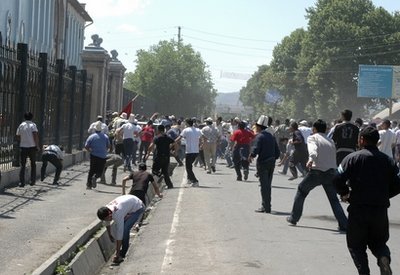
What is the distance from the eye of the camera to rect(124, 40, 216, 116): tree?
3241 inches

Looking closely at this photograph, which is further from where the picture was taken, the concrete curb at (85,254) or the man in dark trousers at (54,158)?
the man in dark trousers at (54,158)

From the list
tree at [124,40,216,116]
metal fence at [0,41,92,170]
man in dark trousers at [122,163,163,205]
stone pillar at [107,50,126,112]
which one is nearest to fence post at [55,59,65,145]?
metal fence at [0,41,92,170]

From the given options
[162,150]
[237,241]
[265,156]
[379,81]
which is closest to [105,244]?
[237,241]

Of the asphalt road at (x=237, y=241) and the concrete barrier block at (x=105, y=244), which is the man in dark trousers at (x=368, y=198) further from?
the concrete barrier block at (x=105, y=244)

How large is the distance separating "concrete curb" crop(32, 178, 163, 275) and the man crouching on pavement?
0.29 m

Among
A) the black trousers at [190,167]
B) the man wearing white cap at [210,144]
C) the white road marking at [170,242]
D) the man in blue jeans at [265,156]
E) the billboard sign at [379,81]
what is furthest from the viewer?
the billboard sign at [379,81]

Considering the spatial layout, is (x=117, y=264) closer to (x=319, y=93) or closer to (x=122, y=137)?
(x=122, y=137)

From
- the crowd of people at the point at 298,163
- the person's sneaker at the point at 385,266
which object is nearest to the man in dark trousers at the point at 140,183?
the crowd of people at the point at 298,163

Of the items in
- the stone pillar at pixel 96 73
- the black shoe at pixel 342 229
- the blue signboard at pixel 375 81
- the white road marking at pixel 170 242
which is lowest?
the white road marking at pixel 170 242

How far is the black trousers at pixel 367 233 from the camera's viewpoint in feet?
27.7

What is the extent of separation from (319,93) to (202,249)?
7049 cm

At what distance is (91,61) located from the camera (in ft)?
106

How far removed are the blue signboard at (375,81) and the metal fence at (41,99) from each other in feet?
120

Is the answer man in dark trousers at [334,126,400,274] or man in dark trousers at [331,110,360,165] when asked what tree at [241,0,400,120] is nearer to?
man in dark trousers at [331,110,360,165]
